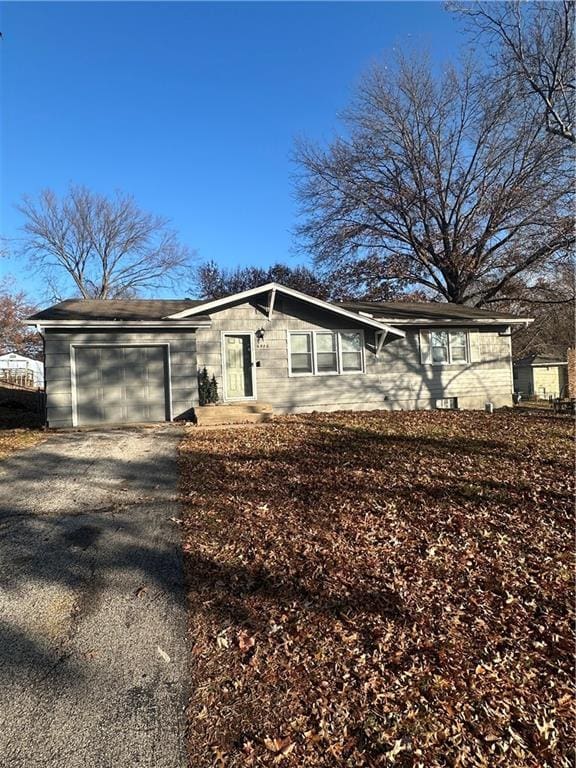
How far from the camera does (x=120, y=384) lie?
11.8 m

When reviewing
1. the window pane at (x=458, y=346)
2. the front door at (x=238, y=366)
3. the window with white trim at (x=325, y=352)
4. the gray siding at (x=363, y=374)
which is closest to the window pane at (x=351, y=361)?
the window with white trim at (x=325, y=352)

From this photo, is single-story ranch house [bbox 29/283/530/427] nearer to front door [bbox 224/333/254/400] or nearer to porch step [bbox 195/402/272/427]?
front door [bbox 224/333/254/400]

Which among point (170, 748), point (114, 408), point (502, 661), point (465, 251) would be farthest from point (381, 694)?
Result: point (465, 251)

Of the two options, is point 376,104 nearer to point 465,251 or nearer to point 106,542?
point 465,251

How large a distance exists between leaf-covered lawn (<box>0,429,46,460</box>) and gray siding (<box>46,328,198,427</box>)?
693 mm

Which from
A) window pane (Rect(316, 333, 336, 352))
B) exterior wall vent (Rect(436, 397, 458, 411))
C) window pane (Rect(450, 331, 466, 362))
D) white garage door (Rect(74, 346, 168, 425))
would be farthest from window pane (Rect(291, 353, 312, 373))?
window pane (Rect(450, 331, 466, 362))

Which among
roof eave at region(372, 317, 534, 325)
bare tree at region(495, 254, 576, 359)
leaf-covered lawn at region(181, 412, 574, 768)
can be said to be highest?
bare tree at region(495, 254, 576, 359)

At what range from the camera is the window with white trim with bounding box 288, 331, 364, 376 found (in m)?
13.9

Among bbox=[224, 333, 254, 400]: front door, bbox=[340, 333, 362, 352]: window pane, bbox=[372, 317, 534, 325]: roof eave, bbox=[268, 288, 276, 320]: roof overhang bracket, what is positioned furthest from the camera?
bbox=[372, 317, 534, 325]: roof eave

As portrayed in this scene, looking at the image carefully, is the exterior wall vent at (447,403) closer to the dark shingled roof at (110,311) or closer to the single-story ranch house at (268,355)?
the single-story ranch house at (268,355)

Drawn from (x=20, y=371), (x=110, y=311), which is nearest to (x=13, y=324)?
(x=20, y=371)

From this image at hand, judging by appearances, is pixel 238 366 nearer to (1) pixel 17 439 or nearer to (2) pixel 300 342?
(2) pixel 300 342

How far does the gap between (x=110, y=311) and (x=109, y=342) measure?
128 cm

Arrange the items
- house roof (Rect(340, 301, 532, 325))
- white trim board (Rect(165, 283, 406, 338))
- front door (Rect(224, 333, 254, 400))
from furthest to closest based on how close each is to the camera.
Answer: house roof (Rect(340, 301, 532, 325)) < front door (Rect(224, 333, 254, 400)) < white trim board (Rect(165, 283, 406, 338))
